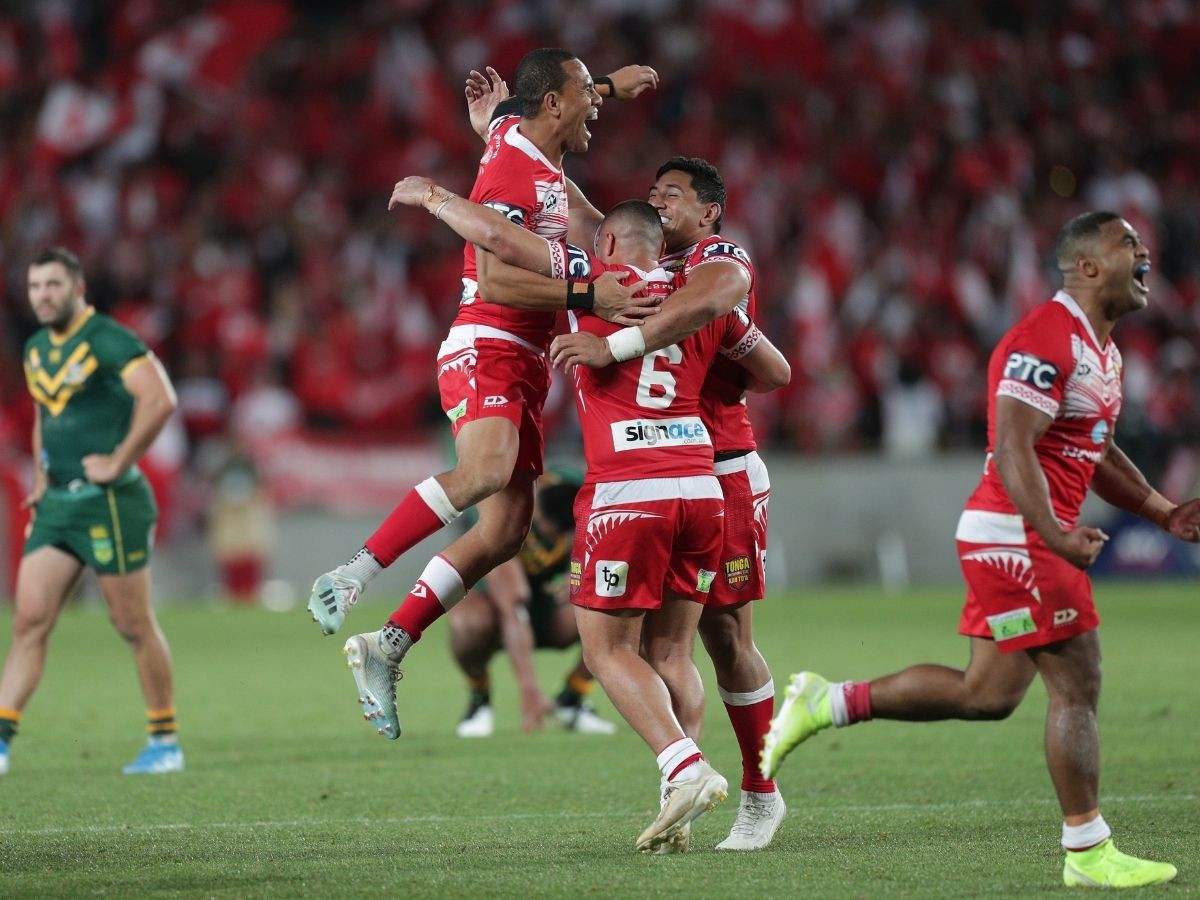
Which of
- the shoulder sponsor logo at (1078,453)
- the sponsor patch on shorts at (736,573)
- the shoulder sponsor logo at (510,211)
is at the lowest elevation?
the sponsor patch on shorts at (736,573)

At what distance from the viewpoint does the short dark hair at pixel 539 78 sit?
7.38 metres

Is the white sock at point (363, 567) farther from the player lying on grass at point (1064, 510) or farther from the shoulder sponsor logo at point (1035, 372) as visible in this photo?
the shoulder sponsor logo at point (1035, 372)

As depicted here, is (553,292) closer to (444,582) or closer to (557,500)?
(444,582)

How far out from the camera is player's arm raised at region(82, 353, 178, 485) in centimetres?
948

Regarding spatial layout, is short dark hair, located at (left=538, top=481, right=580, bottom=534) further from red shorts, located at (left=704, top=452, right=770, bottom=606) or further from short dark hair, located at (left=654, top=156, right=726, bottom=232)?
short dark hair, located at (left=654, top=156, right=726, bottom=232)

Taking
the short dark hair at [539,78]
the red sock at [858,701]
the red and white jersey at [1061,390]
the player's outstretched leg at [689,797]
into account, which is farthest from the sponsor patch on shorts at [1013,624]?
the short dark hair at [539,78]

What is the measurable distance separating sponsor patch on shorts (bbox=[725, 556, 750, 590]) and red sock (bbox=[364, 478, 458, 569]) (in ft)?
3.66

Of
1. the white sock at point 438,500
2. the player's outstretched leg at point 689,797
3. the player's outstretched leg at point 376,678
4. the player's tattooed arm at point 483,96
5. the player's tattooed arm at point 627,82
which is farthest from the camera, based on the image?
the player's tattooed arm at point 483,96

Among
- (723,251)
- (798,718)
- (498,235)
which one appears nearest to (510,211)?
(498,235)

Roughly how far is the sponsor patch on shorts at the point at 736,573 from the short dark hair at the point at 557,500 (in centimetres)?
394

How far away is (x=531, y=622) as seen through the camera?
1149cm

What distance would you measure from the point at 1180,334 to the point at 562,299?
18.3 meters

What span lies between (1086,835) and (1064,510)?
116 cm

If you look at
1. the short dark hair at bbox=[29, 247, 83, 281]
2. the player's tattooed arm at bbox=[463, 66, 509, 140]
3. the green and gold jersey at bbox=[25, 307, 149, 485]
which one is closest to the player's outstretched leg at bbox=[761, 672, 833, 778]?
the player's tattooed arm at bbox=[463, 66, 509, 140]
